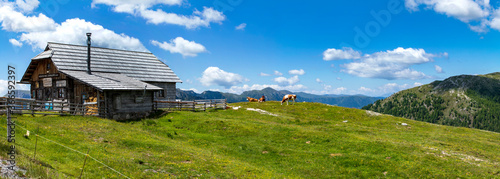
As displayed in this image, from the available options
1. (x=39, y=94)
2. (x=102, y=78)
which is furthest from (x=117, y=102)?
(x=39, y=94)

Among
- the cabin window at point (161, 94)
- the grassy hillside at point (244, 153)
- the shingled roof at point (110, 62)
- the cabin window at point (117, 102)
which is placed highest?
the shingled roof at point (110, 62)

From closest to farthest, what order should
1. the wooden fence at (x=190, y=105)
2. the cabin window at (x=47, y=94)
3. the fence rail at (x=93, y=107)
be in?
1. the fence rail at (x=93, y=107)
2. the cabin window at (x=47, y=94)
3. the wooden fence at (x=190, y=105)

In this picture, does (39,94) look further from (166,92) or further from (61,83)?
(166,92)

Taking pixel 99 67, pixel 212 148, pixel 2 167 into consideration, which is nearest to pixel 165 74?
pixel 99 67

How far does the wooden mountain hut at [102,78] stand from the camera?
3478cm

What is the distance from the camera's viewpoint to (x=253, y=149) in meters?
23.7

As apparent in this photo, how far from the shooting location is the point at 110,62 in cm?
4831

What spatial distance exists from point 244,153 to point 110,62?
3563 cm

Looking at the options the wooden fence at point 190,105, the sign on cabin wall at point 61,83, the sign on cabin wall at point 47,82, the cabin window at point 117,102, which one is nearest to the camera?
the cabin window at point 117,102

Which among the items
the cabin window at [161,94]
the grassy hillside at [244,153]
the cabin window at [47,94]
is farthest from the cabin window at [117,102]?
the cabin window at [47,94]

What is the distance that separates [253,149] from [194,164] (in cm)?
753

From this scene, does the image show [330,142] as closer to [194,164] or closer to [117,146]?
[194,164]

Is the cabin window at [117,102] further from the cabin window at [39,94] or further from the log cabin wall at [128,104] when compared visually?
the cabin window at [39,94]

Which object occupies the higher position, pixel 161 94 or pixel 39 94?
pixel 39 94
